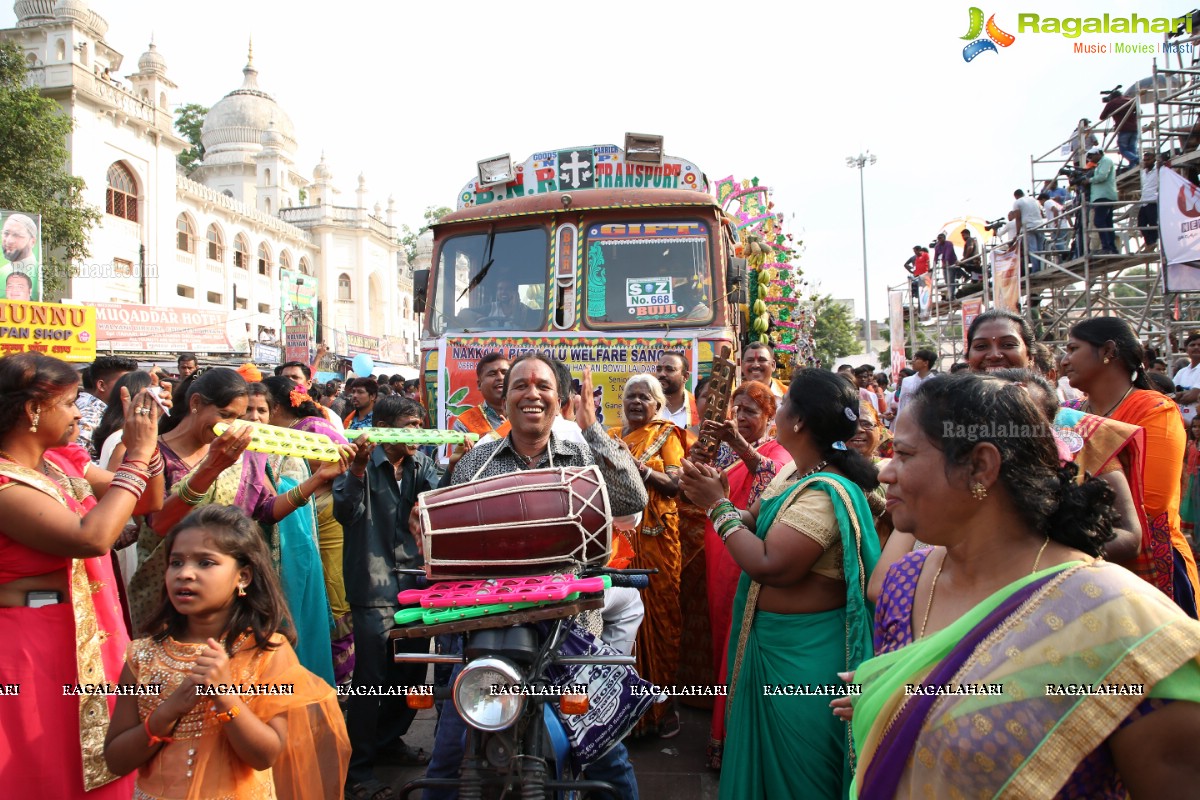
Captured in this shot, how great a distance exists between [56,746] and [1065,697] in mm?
2776

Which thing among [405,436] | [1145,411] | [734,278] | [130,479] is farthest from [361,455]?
[734,278]

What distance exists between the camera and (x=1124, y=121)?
34.5ft

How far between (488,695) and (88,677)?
55.6 inches

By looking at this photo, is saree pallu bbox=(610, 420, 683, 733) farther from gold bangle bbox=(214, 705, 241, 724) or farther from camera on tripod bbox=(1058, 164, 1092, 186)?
camera on tripod bbox=(1058, 164, 1092, 186)

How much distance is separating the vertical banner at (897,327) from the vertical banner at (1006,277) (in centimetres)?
Result: 332

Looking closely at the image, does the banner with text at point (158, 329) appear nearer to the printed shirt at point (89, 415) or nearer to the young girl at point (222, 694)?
the printed shirt at point (89, 415)

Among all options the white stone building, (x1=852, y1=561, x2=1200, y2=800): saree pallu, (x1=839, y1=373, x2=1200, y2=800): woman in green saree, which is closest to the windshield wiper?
(x1=839, y1=373, x2=1200, y2=800): woman in green saree

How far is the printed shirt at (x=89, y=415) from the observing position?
5117mm

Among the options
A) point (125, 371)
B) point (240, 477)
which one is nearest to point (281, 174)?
point (125, 371)

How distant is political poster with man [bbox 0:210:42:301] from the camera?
16.2 m

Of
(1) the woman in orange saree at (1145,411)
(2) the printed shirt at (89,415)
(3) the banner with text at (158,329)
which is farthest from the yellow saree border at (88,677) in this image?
(3) the banner with text at (158,329)

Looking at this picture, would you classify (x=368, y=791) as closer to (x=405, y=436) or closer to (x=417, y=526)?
(x=417, y=526)

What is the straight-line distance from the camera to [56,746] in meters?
2.53

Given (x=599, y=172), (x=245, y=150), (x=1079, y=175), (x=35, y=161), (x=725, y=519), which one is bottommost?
(x=725, y=519)
